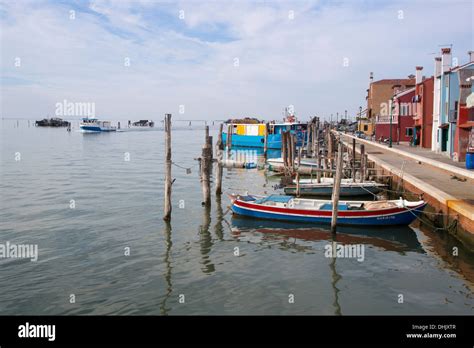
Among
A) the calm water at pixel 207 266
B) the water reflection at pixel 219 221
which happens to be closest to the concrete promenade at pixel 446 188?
the calm water at pixel 207 266

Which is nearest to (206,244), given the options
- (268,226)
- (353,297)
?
(268,226)

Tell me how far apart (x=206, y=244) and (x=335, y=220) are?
592 cm

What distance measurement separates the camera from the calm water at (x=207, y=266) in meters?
12.6

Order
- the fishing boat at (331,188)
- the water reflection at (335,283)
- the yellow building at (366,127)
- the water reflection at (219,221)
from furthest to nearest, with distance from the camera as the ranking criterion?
the yellow building at (366,127) < the fishing boat at (331,188) < the water reflection at (219,221) < the water reflection at (335,283)

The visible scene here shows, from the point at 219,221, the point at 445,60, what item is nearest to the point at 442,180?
the point at 219,221

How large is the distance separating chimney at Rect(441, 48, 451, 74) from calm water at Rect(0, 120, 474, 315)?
21.7 meters

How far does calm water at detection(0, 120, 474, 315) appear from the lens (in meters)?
12.6

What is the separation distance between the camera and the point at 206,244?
18.4m

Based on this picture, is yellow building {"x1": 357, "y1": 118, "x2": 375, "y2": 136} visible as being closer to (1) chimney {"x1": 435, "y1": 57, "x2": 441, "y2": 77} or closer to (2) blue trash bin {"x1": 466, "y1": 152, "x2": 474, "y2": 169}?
(1) chimney {"x1": 435, "y1": 57, "x2": 441, "y2": 77}

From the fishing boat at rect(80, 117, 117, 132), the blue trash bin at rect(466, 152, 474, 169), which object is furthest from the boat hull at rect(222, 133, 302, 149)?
the fishing boat at rect(80, 117, 117, 132)

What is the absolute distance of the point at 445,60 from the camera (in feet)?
122

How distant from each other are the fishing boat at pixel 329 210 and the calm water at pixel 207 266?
0.52 meters

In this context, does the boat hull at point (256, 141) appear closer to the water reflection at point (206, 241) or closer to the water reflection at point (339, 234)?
the water reflection at point (206, 241)
